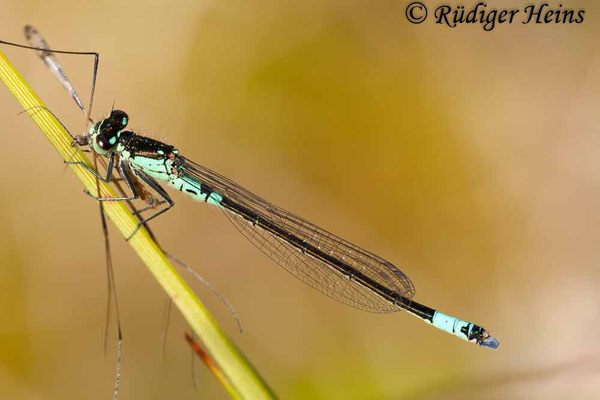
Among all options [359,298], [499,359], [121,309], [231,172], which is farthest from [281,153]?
[499,359]

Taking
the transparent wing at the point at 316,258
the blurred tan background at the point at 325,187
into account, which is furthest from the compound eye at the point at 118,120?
the blurred tan background at the point at 325,187

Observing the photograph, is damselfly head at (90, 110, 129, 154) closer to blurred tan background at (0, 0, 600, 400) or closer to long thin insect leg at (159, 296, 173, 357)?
blurred tan background at (0, 0, 600, 400)

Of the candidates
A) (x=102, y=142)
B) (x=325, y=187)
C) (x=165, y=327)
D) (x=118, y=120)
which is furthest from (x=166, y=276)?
(x=325, y=187)

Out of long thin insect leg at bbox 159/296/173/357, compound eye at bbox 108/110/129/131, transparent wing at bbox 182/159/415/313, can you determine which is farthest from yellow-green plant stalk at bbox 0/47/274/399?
long thin insect leg at bbox 159/296/173/357

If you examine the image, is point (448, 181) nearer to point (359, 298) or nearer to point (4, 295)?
point (359, 298)

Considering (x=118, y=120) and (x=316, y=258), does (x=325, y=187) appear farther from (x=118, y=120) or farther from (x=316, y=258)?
(x=118, y=120)
